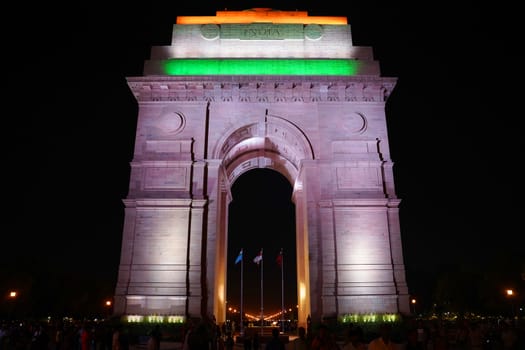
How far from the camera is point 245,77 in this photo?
30578mm

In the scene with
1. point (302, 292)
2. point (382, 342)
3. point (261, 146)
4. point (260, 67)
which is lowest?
point (382, 342)

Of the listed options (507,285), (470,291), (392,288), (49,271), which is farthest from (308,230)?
(49,271)

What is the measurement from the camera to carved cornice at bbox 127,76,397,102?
30.6 metres

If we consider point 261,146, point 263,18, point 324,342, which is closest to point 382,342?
point 324,342

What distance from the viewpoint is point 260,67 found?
106 feet

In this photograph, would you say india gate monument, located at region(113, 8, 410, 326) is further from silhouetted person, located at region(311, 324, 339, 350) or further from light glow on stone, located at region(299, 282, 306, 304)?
silhouetted person, located at region(311, 324, 339, 350)

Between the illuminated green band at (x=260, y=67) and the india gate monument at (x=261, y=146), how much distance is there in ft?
0.25

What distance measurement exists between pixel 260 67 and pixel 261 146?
6.19 m

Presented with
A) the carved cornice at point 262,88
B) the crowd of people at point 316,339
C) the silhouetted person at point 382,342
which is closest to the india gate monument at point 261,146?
the carved cornice at point 262,88

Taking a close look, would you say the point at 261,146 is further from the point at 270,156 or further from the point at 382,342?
the point at 382,342

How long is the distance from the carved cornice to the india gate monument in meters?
0.06

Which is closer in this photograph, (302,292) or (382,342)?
(382,342)

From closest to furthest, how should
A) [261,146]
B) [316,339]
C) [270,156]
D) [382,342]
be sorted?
[382,342] < [316,339] < [261,146] < [270,156]

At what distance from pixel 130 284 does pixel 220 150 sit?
940 centimetres
